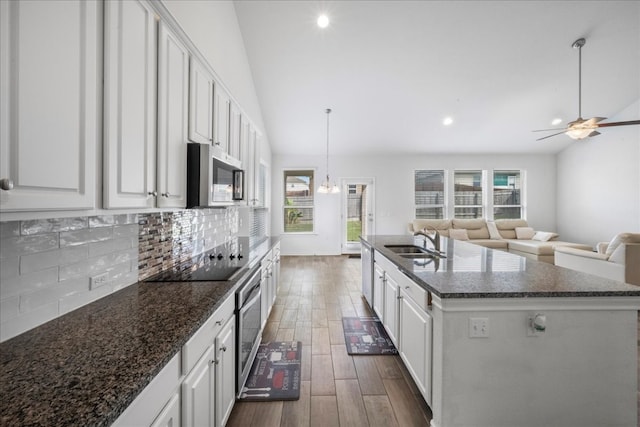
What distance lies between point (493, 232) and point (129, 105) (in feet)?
25.4

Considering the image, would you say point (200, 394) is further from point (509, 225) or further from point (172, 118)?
point (509, 225)

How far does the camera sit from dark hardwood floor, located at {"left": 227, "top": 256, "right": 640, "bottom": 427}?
1796 mm

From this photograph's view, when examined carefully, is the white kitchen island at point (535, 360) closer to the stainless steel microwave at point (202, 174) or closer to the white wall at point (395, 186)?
the stainless steel microwave at point (202, 174)

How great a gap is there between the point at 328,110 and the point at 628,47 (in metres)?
4.72

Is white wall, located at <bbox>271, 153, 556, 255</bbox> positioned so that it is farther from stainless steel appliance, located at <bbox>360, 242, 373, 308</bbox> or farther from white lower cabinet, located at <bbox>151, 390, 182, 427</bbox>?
white lower cabinet, located at <bbox>151, 390, 182, 427</bbox>

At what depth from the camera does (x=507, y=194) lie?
25.2ft

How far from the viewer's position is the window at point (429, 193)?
7629 millimetres

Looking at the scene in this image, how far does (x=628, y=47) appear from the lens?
13.8 ft

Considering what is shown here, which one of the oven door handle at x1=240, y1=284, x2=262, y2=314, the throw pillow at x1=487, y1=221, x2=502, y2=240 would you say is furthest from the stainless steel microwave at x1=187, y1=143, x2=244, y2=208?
the throw pillow at x1=487, y1=221, x2=502, y2=240

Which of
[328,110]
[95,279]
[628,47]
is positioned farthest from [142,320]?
[628,47]

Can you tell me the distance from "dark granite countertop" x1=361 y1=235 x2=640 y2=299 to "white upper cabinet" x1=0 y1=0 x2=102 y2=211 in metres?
1.69

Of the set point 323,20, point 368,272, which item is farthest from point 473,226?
point 323,20

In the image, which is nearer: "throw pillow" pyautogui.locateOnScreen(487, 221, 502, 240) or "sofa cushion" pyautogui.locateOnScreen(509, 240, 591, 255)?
"sofa cushion" pyautogui.locateOnScreen(509, 240, 591, 255)

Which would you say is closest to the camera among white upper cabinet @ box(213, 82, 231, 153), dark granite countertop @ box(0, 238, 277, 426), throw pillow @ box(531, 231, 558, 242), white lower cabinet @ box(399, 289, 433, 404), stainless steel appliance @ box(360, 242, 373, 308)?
dark granite countertop @ box(0, 238, 277, 426)
